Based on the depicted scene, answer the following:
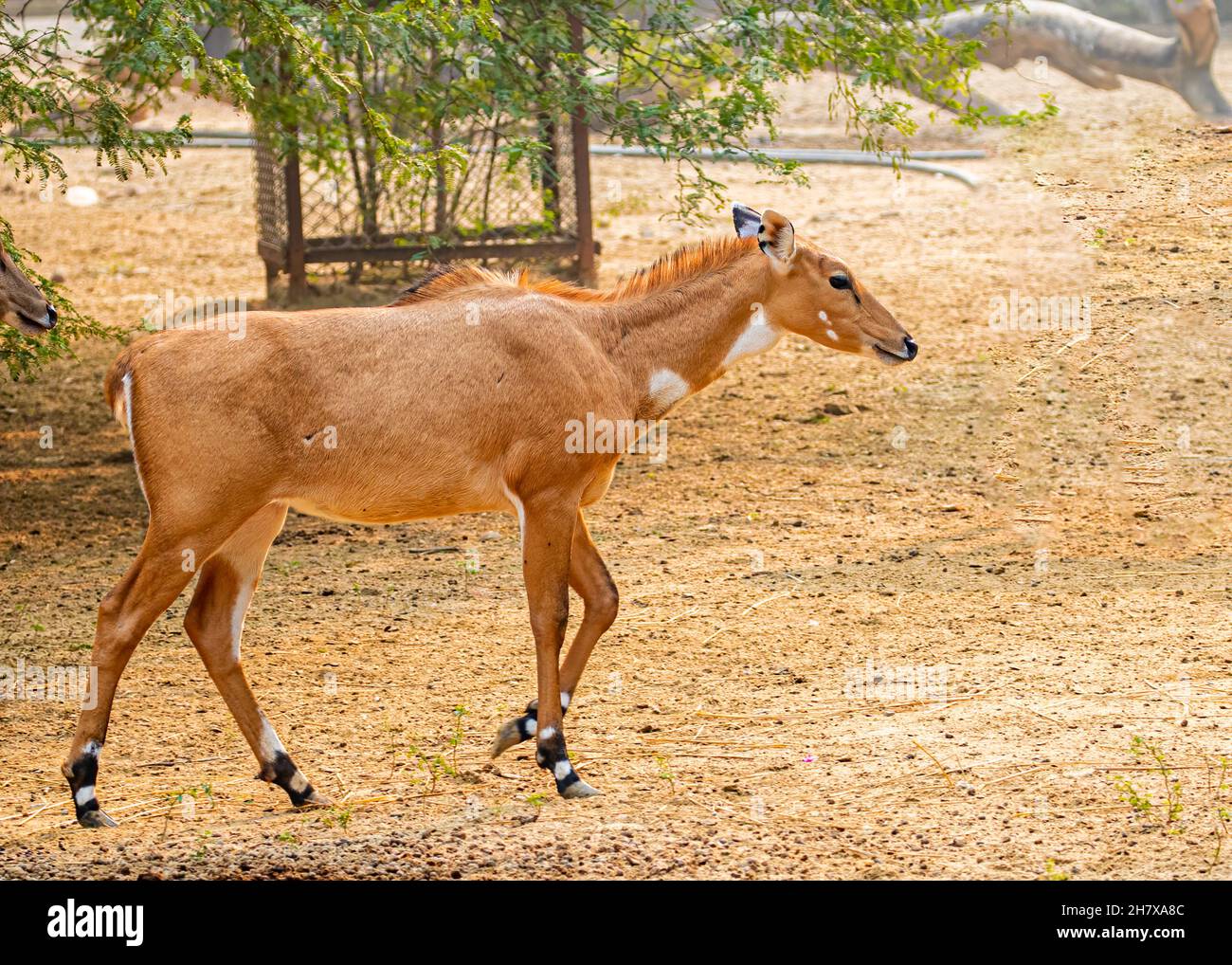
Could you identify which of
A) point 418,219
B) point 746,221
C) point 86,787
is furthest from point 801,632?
point 418,219

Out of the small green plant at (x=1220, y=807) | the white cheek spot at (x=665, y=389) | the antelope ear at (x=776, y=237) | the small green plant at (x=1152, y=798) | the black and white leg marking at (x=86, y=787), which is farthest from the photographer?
the white cheek spot at (x=665, y=389)

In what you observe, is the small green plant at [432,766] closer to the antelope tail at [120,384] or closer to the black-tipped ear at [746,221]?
the antelope tail at [120,384]

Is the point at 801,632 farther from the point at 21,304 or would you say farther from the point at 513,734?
the point at 21,304

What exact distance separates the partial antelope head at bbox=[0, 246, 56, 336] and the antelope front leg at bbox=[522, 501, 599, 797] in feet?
8.10

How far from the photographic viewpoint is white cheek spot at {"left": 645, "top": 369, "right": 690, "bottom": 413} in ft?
21.1

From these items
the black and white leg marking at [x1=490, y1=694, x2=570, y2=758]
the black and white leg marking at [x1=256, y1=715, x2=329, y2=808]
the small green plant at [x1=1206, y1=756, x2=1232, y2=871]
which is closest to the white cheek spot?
the black and white leg marking at [x1=490, y1=694, x2=570, y2=758]

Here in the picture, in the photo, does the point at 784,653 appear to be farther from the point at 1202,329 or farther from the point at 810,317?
the point at 1202,329

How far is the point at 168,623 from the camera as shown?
8164mm

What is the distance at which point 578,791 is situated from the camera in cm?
586

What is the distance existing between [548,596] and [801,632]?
2.08m

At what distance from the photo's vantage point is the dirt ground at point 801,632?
17.9 ft

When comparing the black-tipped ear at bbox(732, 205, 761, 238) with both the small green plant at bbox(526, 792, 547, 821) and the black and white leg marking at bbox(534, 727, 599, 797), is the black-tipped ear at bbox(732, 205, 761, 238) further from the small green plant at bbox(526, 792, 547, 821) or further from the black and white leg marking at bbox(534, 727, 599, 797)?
the small green plant at bbox(526, 792, 547, 821)

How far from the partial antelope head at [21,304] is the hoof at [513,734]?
2720 millimetres

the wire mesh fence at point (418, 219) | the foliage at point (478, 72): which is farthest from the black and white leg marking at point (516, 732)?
the wire mesh fence at point (418, 219)
